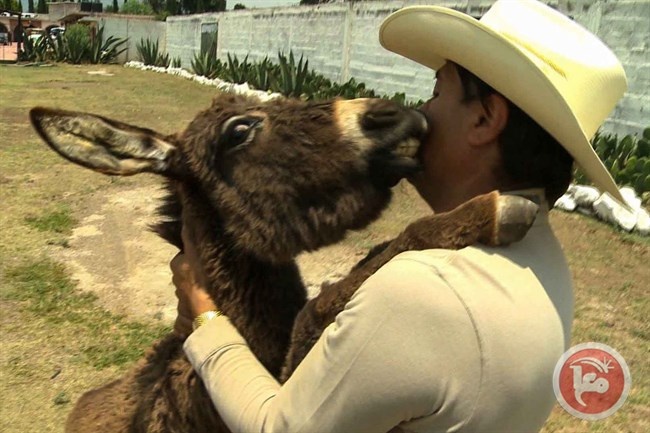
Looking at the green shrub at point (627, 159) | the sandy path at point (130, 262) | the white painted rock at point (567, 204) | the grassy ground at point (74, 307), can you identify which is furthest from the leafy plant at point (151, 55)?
the white painted rock at point (567, 204)

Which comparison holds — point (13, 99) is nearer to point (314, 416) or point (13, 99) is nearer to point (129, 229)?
point (129, 229)

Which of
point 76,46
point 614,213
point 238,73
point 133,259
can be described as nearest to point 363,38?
point 238,73

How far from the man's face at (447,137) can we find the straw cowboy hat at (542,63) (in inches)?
3.0

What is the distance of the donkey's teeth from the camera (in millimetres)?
1896

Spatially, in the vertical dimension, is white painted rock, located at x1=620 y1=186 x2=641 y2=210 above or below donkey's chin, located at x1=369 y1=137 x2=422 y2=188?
below

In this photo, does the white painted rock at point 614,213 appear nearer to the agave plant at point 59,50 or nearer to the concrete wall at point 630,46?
the concrete wall at point 630,46

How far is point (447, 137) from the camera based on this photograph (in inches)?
70.9

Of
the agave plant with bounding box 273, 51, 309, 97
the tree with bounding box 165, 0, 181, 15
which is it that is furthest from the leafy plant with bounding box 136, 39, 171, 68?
the tree with bounding box 165, 0, 181, 15

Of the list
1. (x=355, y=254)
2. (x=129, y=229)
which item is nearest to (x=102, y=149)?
(x=355, y=254)

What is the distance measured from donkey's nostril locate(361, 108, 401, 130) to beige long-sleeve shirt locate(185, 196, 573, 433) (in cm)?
54

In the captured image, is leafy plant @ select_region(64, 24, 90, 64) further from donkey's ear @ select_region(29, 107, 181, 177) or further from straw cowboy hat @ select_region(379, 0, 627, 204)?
straw cowboy hat @ select_region(379, 0, 627, 204)

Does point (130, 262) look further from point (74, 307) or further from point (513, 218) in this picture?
point (513, 218)

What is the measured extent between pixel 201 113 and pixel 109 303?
348 centimetres

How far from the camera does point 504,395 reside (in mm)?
1487
